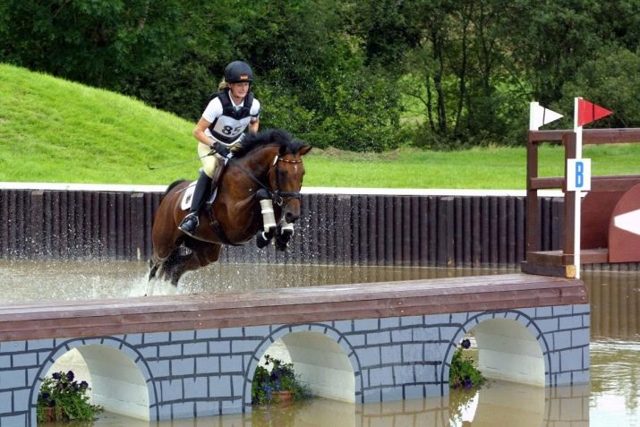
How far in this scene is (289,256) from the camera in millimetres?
19125

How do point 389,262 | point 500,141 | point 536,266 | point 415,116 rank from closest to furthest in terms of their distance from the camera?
point 536,266 < point 389,262 < point 500,141 < point 415,116

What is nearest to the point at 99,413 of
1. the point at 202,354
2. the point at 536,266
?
the point at 202,354

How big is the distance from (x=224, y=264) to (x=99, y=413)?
912cm

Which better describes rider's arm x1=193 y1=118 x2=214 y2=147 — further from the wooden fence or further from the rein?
the wooden fence

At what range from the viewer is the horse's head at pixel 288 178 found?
1076 centimetres

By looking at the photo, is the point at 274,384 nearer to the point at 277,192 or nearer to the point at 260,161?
the point at 277,192

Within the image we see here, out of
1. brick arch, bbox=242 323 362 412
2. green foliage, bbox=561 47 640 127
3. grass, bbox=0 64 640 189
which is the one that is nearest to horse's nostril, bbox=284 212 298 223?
brick arch, bbox=242 323 362 412

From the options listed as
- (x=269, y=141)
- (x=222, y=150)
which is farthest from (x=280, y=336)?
(x=222, y=150)

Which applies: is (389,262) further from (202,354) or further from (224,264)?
(202,354)

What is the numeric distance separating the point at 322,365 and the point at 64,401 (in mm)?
1995

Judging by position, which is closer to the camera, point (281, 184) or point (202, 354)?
point (202, 354)

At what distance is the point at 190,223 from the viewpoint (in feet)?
39.0

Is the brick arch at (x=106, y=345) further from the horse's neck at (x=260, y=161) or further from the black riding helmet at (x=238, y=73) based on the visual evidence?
the black riding helmet at (x=238, y=73)

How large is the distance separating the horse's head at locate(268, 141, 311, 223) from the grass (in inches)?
434
